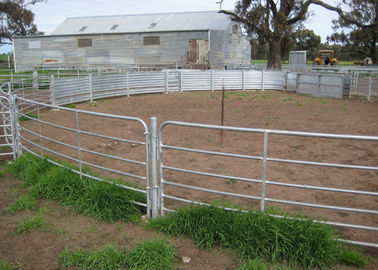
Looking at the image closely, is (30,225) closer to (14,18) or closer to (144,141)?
(144,141)

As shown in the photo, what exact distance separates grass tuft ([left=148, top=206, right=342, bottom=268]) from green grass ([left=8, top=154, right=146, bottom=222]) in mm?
688

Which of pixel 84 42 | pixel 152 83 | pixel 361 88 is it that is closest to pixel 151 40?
pixel 84 42

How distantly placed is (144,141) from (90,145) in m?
1.36

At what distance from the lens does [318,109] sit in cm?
1403

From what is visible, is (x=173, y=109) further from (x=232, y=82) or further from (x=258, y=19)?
(x=258, y=19)

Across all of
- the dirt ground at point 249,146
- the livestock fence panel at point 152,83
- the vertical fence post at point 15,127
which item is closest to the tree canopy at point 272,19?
the livestock fence panel at point 152,83

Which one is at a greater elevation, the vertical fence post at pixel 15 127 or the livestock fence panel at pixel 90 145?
the vertical fence post at pixel 15 127

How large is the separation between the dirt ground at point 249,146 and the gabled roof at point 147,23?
2332 centimetres

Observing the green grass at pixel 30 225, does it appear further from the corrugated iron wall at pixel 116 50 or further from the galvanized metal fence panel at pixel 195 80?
the corrugated iron wall at pixel 116 50

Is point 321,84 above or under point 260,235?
above

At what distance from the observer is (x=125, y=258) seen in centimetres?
366

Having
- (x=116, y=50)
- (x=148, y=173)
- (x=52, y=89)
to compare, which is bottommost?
(x=148, y=173)

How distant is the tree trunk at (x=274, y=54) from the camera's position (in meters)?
30.6

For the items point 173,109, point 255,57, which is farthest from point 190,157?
point 255,57
